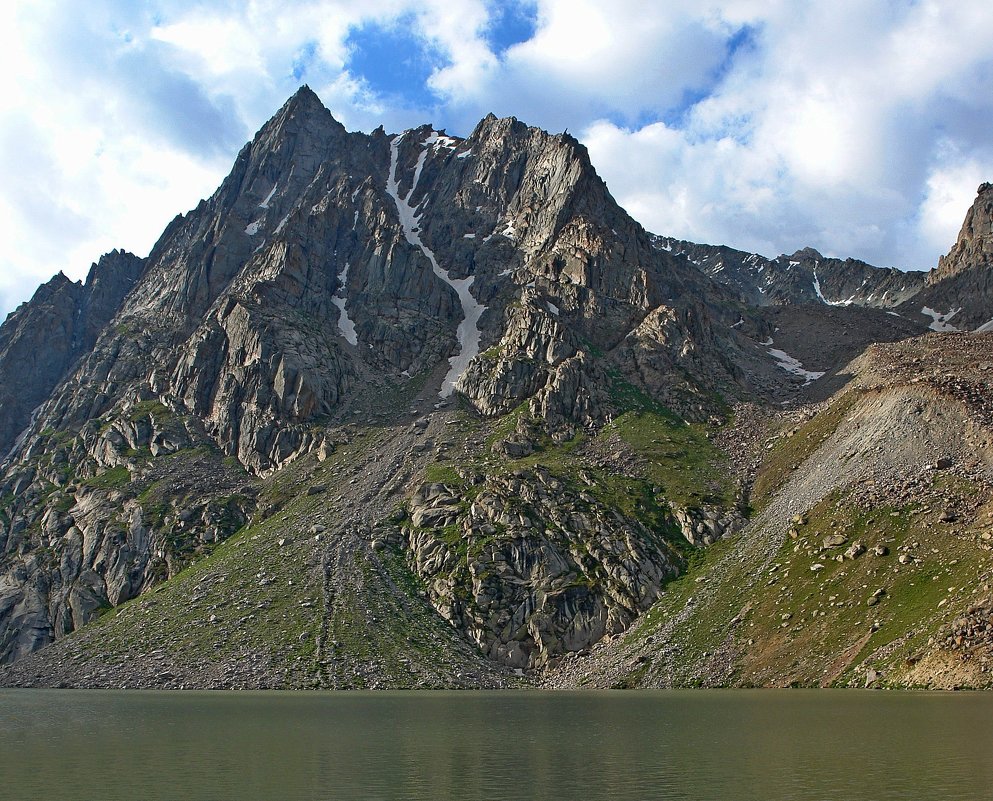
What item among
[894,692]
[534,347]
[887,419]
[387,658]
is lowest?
[894,692]

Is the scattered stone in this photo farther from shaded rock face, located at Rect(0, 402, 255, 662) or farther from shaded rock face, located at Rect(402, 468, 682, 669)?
shaded rock face, located at Rect(0, 402, 255, 662)

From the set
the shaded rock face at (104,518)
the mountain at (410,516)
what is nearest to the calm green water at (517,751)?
the mountain at (410,516)

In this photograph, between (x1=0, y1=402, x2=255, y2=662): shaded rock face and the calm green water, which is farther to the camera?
(x1=0, y1=402, x2=255, y2=662): shaded rock face

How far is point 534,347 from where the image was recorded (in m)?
194

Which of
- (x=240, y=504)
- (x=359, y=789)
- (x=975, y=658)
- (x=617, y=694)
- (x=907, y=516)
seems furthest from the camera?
(x=240, y=504)

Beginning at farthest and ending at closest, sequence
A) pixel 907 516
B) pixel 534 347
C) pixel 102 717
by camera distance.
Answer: pixel 534 347
pixel 907 516
pixel 102 717

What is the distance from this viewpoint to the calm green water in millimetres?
36766

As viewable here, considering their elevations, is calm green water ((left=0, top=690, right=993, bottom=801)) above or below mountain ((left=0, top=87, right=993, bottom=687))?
below

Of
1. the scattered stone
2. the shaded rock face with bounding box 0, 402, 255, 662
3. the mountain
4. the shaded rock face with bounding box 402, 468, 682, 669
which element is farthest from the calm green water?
the shaded rock face with bounding box 0, 402, 255, 662

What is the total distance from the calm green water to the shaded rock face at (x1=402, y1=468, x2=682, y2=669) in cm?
3921

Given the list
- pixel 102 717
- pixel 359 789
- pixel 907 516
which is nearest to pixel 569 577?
pixel 907 516

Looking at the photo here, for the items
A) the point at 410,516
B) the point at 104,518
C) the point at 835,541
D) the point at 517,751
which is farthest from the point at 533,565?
the point at 104,518

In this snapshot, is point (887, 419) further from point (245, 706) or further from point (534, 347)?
point (245, 706)

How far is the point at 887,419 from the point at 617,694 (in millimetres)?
66599
